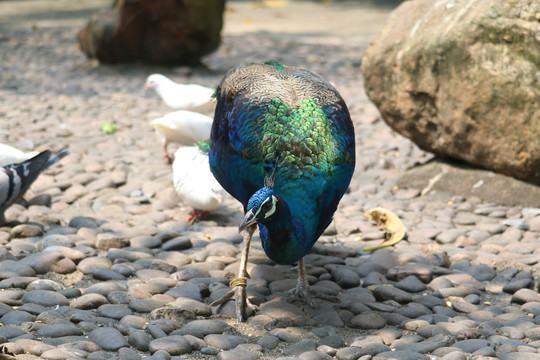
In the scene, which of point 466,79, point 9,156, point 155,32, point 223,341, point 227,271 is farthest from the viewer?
point 155,32

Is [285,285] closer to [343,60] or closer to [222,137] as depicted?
[222,137]

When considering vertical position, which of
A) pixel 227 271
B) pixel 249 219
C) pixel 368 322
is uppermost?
pixel 249 219

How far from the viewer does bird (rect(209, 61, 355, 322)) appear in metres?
3.27

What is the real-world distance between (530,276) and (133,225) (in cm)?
258

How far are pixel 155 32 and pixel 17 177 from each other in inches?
233

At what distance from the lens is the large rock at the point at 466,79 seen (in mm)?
5031

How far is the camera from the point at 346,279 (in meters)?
4.12

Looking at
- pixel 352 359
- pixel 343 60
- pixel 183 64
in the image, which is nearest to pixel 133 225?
pixel 352 359

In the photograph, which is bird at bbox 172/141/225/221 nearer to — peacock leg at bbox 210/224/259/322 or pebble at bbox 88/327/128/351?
peacock leg at bbox 210/224/259/322

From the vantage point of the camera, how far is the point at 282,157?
11.1 ft

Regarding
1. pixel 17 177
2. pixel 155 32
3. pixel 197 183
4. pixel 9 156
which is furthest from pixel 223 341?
pixel 155 32

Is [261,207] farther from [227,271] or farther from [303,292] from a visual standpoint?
[227,271]

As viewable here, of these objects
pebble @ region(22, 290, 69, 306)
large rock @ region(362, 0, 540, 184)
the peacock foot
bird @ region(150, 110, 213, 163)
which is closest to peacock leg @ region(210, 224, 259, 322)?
the peacock foot

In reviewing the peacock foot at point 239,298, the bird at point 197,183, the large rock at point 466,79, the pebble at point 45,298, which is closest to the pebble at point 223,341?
the peacock foot at point 239,298
